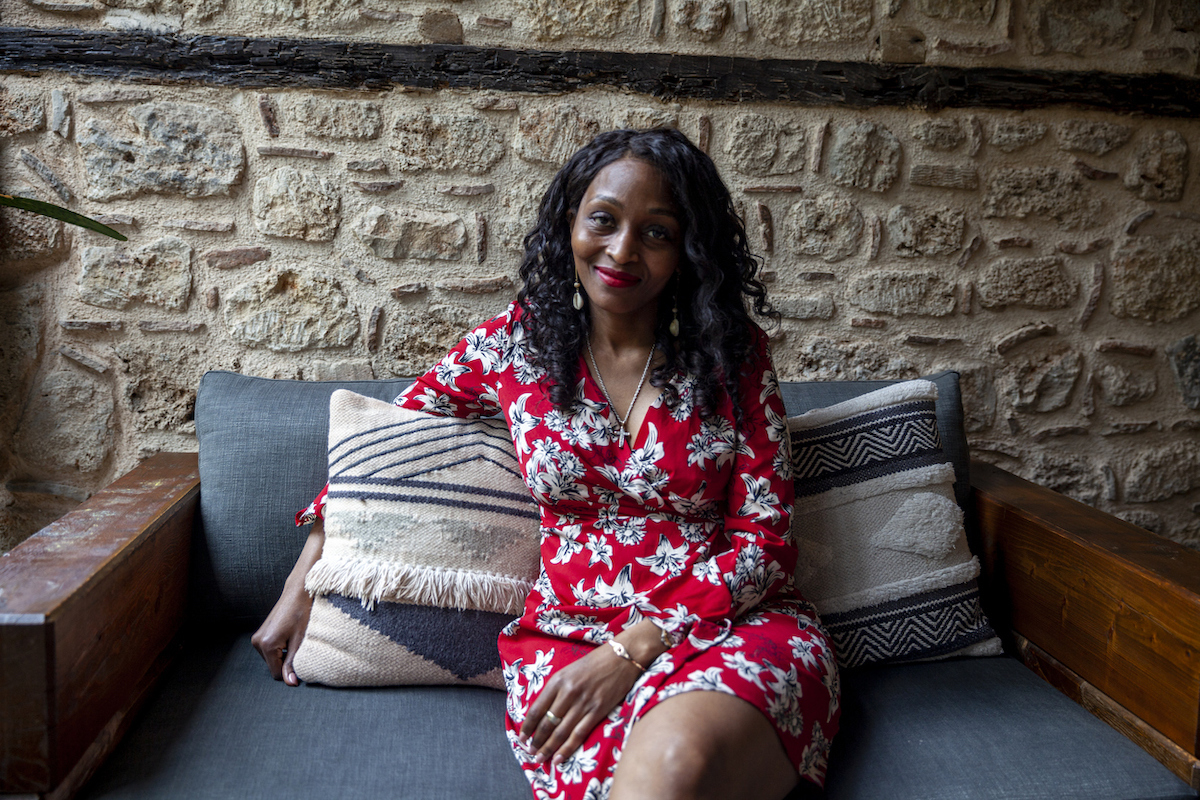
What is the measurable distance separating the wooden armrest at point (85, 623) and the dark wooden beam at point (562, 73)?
3.36 feet

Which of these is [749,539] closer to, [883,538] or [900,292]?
[883,538]

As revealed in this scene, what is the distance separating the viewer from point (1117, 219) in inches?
85.0

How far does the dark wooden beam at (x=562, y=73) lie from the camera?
6.06 ft

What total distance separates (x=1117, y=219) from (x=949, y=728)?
161 cm

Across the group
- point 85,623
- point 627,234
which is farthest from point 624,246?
point 85,623

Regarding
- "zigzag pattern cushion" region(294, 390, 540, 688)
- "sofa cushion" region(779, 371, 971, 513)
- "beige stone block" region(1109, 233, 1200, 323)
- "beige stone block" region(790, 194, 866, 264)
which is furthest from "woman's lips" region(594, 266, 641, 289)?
"beige stone block" region(1109, 233, 1200, 323)

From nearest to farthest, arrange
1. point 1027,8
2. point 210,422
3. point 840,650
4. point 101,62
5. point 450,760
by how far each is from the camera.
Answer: point 450,760
point 840,650
point 210,422
point 101,62
point 1027,8

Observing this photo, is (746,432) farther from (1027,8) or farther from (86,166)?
(86,166)

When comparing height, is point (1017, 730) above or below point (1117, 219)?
below

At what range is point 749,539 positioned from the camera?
134 cm

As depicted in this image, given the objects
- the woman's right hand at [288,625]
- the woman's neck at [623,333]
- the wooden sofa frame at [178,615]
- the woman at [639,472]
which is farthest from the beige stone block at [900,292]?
the woman's right hand at [288,625]

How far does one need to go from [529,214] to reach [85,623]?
1315 mm

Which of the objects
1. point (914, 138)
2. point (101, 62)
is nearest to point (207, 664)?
point (101, 62)

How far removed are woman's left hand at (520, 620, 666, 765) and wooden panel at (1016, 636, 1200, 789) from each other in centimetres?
81
